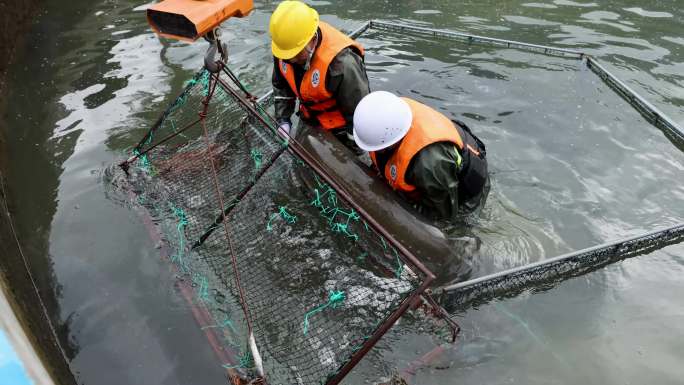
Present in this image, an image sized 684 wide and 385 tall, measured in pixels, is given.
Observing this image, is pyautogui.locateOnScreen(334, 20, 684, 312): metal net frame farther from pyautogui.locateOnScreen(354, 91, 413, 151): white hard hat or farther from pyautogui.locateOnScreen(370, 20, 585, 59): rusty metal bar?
pyautogui.locateOnScreen(370, 20, 585, 59): rusty metal bar

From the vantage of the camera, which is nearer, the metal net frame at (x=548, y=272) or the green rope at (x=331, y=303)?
the green rope at (x=331, y=303)

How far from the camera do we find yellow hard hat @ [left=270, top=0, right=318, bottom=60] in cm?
381

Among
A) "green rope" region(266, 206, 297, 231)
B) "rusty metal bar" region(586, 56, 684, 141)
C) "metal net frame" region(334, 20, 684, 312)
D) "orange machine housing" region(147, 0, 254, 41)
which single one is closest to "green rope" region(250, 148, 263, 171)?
"green rope" region(266, 206, 297, 231)

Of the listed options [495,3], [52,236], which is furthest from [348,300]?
[495,3]

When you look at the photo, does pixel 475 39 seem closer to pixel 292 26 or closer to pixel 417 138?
pixel 292 26

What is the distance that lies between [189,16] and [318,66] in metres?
1.30

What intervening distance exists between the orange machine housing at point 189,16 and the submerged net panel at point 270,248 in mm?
491

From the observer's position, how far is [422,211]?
3764mm

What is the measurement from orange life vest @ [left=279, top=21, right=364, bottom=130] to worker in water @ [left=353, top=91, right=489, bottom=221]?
0.80 m

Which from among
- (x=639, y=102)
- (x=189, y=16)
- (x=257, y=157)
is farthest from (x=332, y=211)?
(x=639, y=102)

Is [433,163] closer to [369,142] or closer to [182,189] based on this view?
[369,142]

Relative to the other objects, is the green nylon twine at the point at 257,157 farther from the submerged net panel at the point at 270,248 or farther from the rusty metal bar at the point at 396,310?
the rusty metal bar at the point at 396,310

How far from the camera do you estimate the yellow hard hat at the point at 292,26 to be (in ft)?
12.5

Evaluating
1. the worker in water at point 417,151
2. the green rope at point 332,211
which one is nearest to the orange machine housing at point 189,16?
the worker in water at point 417,151
